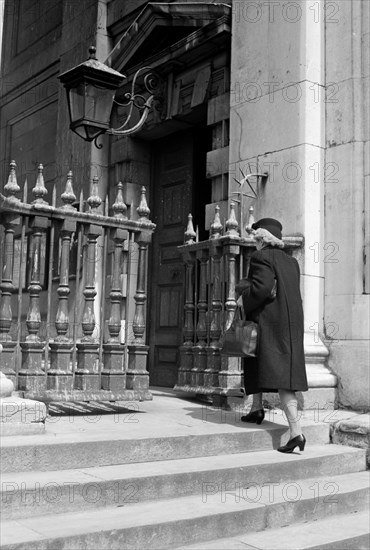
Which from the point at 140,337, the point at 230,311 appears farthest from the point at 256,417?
the point at 140,337

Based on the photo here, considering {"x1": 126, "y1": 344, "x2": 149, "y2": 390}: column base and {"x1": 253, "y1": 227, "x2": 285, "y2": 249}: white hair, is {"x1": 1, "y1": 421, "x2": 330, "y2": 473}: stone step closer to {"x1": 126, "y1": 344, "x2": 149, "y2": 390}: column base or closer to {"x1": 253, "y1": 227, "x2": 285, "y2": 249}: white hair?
{"x1": 126, "y1": 344, "x2": 149, "y2": 390}: column base

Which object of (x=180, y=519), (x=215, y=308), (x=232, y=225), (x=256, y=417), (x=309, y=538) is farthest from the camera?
(x=215, y=308)

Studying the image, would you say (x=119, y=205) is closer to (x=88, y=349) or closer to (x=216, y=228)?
(x=216, y=228)

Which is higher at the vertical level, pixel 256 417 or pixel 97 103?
pixel 97 103

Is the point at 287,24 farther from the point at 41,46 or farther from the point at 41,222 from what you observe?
the point at 41,46

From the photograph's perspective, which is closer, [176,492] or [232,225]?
[176,492]

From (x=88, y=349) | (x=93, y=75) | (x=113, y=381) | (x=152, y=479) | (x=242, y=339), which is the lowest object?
(x=152, y=479)

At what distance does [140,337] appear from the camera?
673 cm

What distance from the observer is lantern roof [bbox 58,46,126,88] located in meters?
6.99

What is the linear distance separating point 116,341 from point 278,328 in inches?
69.8

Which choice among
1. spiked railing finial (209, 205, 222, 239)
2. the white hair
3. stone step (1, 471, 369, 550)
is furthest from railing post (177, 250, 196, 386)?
stone step (1, 471, 369, 550)

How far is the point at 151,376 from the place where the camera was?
9727mm

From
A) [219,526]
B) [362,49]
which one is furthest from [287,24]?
[219,526]

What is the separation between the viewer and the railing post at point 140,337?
6.65 meters
